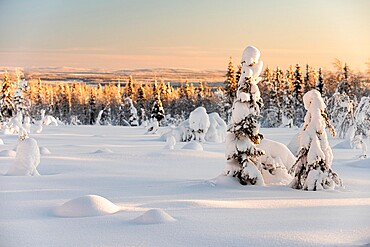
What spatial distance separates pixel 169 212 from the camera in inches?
266

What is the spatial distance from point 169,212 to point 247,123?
11.1 ft

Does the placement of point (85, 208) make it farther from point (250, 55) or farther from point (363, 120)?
point (363, 120)

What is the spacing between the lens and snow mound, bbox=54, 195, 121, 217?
6449 millimetres

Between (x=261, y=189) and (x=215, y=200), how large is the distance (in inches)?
67.5

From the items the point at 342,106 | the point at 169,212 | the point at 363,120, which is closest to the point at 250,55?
the point at 169,212

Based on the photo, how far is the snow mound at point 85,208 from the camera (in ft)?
21.2

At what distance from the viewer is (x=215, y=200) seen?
7.88 m

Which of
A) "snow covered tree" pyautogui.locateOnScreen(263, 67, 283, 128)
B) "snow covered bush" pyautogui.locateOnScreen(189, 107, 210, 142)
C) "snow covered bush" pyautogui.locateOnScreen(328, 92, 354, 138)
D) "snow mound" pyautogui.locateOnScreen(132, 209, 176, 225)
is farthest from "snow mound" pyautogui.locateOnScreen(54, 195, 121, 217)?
"snow covered tree" pyautogui.locateOnScreen(263, 67, 283, 128)

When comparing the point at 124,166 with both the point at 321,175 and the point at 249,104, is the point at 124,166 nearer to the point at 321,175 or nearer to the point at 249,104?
the point at 249,104

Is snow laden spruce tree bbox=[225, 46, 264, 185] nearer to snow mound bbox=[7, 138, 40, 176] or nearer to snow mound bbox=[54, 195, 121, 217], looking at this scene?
snow mound bbox=[54, 195, 121, 217]

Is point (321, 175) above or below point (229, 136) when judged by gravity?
below

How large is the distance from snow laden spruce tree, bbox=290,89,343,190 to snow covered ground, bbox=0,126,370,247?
37cm

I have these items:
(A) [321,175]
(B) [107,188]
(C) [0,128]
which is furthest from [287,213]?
(C) [0,128]

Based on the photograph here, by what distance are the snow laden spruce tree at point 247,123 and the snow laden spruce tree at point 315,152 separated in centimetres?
90
